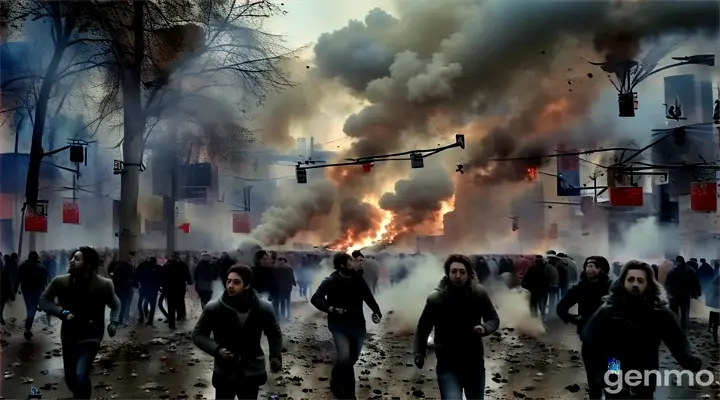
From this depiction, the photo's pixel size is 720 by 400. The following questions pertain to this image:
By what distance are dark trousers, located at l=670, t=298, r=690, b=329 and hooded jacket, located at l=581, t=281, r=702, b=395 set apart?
190 cm

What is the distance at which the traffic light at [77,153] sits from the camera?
7168mm

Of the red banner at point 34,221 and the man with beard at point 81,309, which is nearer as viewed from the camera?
the man with beard at point 81,309

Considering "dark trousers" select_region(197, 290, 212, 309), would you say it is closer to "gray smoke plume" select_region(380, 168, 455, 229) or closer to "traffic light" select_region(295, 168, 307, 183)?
"traffic light" select_region(295, 168, 307, 183)

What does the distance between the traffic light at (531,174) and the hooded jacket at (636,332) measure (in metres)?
2.01

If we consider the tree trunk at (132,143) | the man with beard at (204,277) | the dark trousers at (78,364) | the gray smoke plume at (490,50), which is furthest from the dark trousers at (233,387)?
the gray smoke plume at (490,50)

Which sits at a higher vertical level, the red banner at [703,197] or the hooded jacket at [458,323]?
the red banner at [703,197]

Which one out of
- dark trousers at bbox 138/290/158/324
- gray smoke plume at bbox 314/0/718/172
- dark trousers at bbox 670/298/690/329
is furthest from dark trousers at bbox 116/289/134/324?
dark trousers at bbox 670/298/690/329

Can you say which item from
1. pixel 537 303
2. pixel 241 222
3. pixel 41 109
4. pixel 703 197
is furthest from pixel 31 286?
pixel 703 197

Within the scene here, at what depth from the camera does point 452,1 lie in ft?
22.0

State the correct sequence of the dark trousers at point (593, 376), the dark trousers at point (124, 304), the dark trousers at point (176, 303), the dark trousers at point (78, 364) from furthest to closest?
the dark trousers at point (176, 303)
the dark trousers at point (124, 304)
the dark trousers at point (78, 364)
the dark trousers at point (593, 376)

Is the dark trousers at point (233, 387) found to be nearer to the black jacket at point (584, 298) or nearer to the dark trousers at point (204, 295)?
the dark trousers at point (204, 295)

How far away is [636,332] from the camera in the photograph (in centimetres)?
489

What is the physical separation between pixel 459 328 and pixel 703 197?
3599 mm

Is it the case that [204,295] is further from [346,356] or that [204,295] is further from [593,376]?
[593,376]
